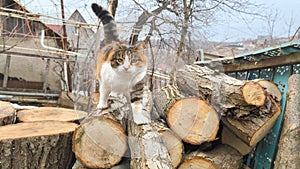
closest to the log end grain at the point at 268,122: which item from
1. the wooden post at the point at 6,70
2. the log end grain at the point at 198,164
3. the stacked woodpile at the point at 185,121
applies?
the stacked woodpile at the point at 185,121

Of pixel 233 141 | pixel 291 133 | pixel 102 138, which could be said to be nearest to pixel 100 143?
pixel 102 138

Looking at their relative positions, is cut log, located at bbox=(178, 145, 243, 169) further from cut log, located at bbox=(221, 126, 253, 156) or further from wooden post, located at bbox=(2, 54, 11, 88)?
wooden post, located at bbox=(2, 54, 11, 88)

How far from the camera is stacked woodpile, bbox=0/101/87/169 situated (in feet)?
4.56

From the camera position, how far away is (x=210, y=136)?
4.24 feet

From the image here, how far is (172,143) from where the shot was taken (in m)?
1.25

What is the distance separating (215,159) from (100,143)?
0.61 metres

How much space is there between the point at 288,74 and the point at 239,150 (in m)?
0.50

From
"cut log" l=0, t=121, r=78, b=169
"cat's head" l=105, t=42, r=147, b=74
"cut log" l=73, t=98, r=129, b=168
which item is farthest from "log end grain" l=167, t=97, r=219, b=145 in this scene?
"cut log" l=0, t=121, r=78, b=169

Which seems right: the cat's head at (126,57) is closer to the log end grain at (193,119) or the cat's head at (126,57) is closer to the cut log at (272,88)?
the log end grain at (193,119)

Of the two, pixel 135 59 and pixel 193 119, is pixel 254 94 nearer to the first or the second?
pixel 193 119

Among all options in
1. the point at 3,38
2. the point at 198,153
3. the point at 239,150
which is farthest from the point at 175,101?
the point at 3,38

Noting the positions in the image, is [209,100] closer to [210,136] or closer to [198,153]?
[210,136]

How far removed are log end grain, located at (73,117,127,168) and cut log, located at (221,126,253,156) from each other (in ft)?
1.99

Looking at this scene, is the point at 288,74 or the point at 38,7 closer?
the point at 288,74
